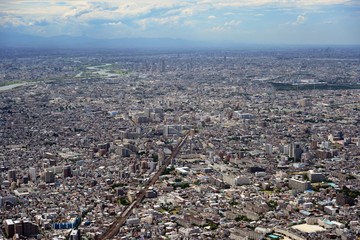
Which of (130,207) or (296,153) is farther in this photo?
(296,153)

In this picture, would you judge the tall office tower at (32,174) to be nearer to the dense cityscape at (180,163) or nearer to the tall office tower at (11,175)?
the dense cityscape at (180,163)

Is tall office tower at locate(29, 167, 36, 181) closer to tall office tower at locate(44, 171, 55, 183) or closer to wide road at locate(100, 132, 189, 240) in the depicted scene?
tall office tower at locate(44, 171, 55, 183)

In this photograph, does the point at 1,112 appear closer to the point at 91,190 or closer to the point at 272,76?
the point at 91,190

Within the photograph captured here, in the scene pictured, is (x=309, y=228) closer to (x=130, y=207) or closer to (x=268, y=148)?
(x=130, y=207)

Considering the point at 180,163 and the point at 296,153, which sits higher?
the point at 296,153

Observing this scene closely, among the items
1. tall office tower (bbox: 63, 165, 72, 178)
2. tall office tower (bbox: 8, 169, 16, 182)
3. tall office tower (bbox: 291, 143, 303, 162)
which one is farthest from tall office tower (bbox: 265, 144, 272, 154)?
tall office tower (bbox: 8, 169, 16, 182)

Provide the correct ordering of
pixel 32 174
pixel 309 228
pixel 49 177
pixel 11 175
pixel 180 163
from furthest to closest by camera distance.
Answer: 1. pixel 180 163
2. pixel 32 174
3. pixel 11 175
4. pixel 49 177
5. pixel 309 228

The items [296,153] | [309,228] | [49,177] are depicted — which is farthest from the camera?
[296,153]

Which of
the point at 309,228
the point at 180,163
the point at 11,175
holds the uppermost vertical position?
the point at 11,175

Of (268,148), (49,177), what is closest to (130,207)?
(49,177)
